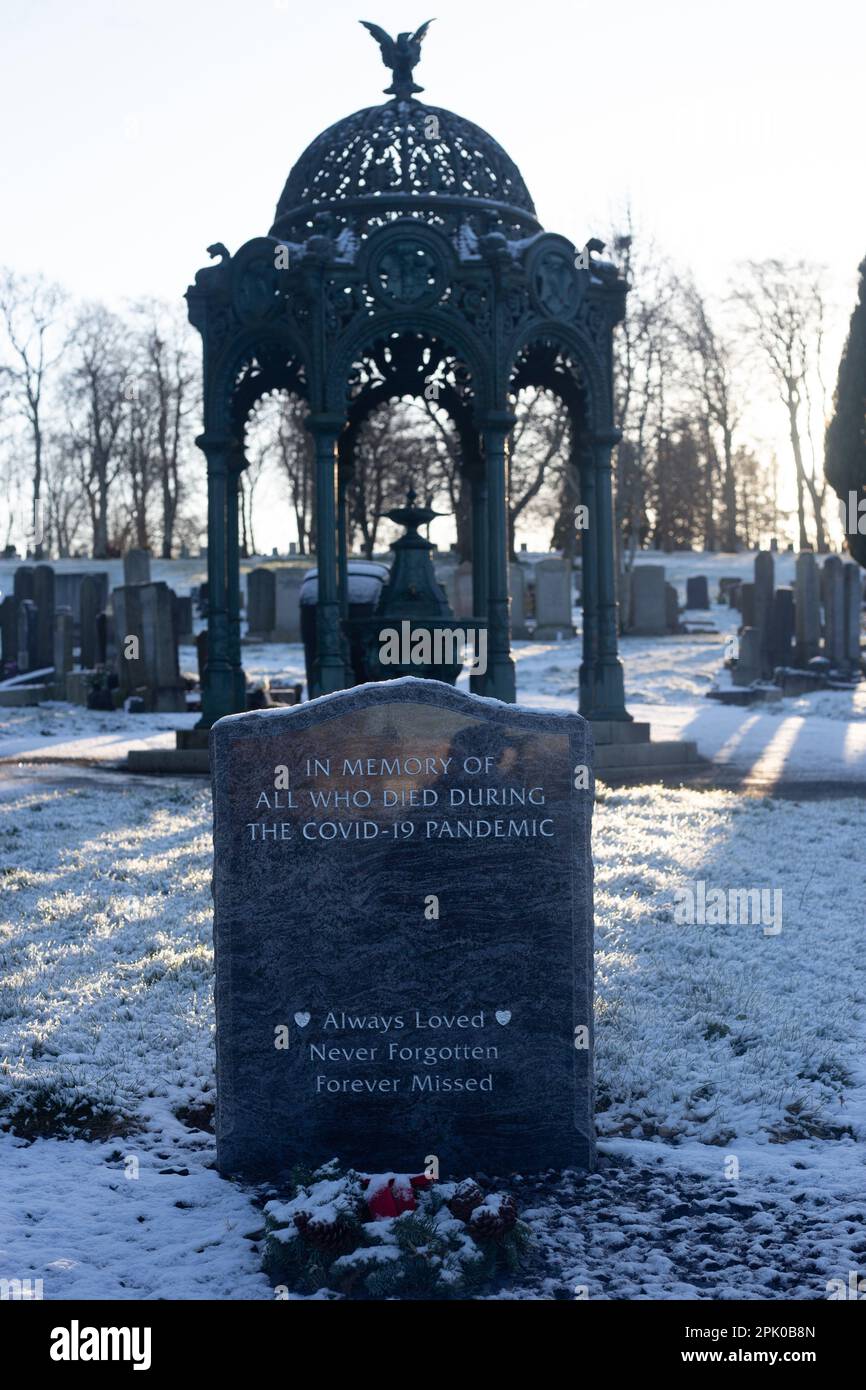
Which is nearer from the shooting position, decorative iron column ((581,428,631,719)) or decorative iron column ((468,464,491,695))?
decorative iron column ((581,428,631,719))

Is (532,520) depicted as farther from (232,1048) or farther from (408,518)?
(232,1048)

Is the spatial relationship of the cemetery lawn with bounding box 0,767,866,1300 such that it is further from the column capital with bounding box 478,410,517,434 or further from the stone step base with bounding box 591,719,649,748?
the column capital with bounding box 478,410,517,434

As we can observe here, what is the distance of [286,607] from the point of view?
3184 centimetres

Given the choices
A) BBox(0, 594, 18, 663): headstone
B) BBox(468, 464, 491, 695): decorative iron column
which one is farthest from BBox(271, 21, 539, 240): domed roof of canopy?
BBox(0, 594, 18, 663): headstone

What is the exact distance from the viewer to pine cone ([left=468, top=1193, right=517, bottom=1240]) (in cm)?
357

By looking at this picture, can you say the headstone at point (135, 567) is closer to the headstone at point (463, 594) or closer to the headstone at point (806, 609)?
the headstone at point (463, 594)

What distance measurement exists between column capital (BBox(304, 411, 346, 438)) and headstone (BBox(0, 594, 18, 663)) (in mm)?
12454

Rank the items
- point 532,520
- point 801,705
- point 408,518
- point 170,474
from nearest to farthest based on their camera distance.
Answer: point 408,518
point 801,705
point 532,520
point 170,474

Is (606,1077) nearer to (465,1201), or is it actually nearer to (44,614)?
(465,1201)

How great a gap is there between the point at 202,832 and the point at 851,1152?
5.70 metres

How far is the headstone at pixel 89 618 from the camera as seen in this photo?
2228 cm

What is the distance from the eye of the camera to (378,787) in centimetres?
418

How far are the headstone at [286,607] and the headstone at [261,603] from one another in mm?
112

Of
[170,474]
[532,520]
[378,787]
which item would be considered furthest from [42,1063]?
[170,474]
